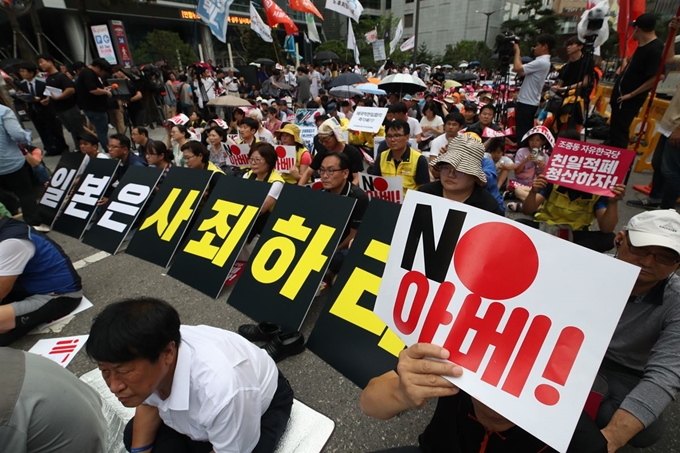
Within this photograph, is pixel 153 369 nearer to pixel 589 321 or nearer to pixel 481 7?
pixel 589 321

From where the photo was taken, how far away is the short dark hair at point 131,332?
4.08ft

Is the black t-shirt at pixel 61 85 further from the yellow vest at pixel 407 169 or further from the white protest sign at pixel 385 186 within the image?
the yellow vest at pixel 407 169

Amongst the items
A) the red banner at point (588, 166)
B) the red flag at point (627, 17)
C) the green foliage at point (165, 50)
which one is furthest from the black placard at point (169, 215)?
the green foliage at point (165, 50)

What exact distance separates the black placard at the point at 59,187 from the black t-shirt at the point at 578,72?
24.6 feet

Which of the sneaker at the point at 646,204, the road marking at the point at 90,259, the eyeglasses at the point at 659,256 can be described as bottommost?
the road marking at the point at 90,259

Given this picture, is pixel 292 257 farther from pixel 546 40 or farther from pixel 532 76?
pixel 546 40

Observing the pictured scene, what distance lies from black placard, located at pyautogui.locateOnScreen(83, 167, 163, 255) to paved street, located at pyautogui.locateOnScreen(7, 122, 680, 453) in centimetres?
17

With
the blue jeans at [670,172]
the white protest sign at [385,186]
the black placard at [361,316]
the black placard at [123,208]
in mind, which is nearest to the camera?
the black placard at [361,316]

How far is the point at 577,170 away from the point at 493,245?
2.54m

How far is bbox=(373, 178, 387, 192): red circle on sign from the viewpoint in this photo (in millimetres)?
3787

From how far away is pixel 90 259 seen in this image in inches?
167

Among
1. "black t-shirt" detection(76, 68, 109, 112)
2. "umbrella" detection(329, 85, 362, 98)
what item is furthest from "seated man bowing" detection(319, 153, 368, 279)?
"umbrella" detection(329, 85, 362, 98)

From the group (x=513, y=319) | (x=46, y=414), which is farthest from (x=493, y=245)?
(x=46, y=414)

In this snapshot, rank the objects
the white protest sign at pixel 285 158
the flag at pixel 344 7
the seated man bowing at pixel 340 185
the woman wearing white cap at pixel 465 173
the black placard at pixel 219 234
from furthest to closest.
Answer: the flag at pixel 344 7
the white protest sign at pixel 285 158
the black placard at pixel 219 234
the seated man bowing at pixel 340 185
the woman wearing white cap at pixel 465 173
